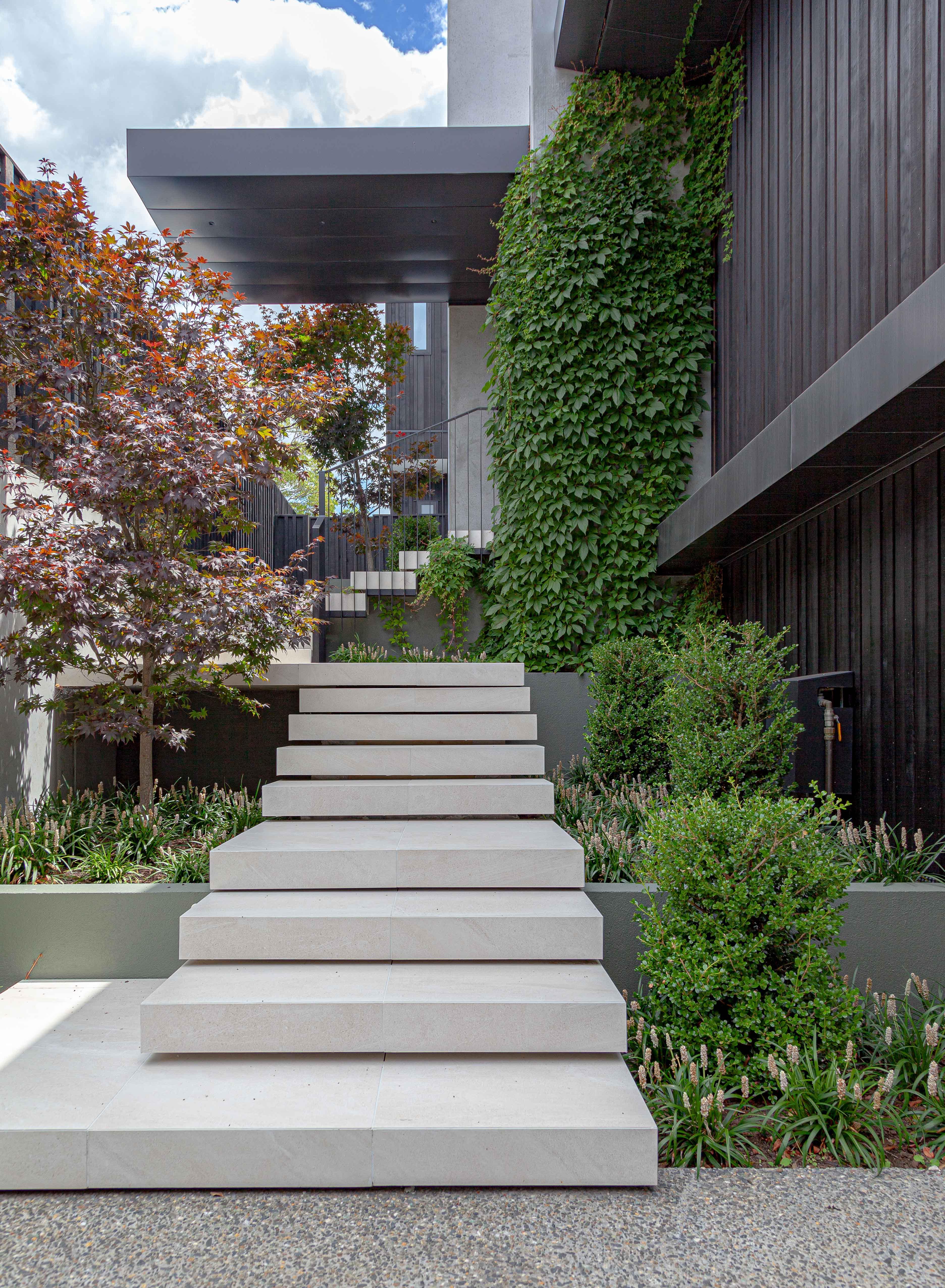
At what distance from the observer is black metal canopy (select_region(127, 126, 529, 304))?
6.73m

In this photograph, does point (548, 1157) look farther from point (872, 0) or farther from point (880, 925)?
point (872, 0)

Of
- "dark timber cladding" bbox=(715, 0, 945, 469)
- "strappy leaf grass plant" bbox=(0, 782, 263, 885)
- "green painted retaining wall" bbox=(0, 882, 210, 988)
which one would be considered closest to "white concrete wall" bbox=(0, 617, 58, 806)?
"strappy leaf grass plant" bbox=(0, 782, 263, 885)

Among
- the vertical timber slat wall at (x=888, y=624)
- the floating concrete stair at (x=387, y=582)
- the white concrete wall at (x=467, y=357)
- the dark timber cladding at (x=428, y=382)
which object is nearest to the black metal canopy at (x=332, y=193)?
the white concrete wall at (x=467, y=357)

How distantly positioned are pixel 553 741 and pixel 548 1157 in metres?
3.87

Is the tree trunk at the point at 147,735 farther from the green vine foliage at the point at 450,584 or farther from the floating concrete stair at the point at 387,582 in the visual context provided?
the green vine foliage at the point at 450,584

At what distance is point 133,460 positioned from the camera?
4.04 meters

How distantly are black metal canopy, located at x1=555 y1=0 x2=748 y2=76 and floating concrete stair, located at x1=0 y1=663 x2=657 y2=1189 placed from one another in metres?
5.58

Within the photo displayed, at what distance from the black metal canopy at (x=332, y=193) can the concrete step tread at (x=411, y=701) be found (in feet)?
15.2

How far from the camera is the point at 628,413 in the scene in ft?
20.1

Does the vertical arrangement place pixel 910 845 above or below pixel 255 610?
below

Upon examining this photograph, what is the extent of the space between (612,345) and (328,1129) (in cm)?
563

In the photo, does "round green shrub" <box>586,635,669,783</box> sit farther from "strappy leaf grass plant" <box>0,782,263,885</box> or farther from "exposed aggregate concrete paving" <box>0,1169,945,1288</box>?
"exposed aggregate concrete paving" <box>0,1169,945,1288</box>

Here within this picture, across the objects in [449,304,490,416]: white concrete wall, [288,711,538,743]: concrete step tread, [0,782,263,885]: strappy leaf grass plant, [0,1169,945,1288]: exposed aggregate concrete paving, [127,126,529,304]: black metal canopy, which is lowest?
[0,1169,945,1288]: exposed aggregate concrete paving

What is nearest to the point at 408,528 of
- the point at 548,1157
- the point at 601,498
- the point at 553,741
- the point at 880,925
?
the point at 601,498
